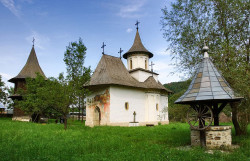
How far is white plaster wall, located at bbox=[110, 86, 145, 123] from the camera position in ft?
64.3

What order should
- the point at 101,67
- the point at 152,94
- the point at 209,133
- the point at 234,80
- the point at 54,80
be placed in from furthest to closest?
the point at 152,94 < the point at 101,67 < the point at 54,80 < the point at 234,80 < the point at 209,133

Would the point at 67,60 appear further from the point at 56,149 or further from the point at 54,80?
the point at 56,149

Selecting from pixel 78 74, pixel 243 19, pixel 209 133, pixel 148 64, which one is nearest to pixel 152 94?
pixel 148 64

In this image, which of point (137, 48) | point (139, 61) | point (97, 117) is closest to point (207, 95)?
point (97, 117)

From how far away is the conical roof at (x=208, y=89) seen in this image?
7.71m

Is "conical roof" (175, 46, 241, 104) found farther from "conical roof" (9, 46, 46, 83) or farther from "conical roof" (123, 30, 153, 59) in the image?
"conical roof" (9, 46, 46, 83)

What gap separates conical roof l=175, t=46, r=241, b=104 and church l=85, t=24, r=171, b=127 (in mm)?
11054

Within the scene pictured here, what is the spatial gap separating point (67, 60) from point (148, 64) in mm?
12619

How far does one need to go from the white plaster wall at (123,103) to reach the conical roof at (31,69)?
1190 centimetres

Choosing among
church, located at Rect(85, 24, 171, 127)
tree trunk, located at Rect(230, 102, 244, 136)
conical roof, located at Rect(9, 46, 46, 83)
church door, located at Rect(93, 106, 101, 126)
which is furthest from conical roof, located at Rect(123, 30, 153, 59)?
tree trunk, located at Rect(230, 102, 244, 136)

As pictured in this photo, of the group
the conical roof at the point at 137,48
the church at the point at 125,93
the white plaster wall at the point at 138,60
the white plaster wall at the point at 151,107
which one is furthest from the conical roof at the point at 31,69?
the white plaster wall at the point at 151,107

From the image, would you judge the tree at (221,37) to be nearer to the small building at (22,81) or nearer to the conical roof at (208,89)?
the conical roof at (208,89)

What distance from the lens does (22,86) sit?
26766 millimetres

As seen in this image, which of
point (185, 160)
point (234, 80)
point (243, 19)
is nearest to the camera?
point (185, 160)
